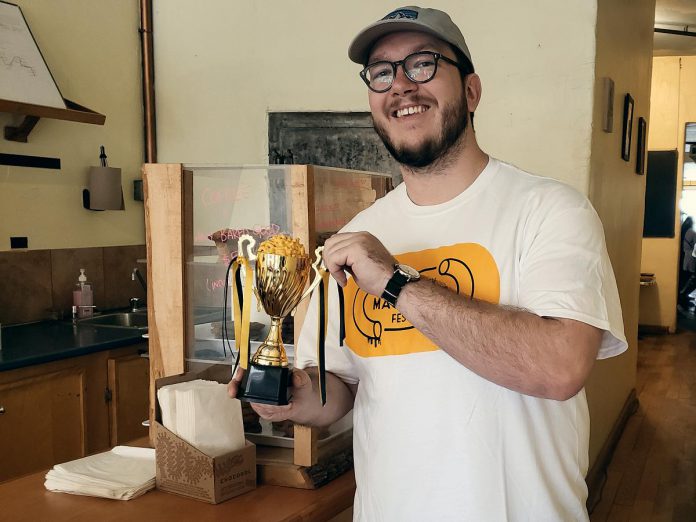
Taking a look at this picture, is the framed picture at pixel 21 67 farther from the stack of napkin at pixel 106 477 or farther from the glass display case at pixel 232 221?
the stack of napkin at pixel 106 477

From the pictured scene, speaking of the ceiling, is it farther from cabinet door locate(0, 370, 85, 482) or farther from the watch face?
the watch face

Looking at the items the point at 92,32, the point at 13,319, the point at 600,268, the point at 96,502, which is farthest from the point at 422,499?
the point at 92,32

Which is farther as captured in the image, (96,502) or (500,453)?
(96,502)

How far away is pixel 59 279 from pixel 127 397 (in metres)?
0.84

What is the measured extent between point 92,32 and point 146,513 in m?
3.28

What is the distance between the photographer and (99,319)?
397 centimetres

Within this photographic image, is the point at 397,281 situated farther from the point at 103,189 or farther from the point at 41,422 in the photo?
the point at 103,189

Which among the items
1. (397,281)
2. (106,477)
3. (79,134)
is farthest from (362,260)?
(79,134)

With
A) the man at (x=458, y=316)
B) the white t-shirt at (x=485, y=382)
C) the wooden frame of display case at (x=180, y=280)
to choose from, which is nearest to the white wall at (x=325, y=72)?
the wooden frame of display case at (x=180, y=280)

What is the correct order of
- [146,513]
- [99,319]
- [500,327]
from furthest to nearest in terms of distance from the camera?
[99,319]
[146,513]
[500,327]

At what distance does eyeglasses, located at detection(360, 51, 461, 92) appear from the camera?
4.72 ft

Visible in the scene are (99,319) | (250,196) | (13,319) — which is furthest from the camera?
(99,319)

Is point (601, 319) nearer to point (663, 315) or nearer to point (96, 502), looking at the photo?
point (96, 502)

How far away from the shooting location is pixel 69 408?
3.24 m
